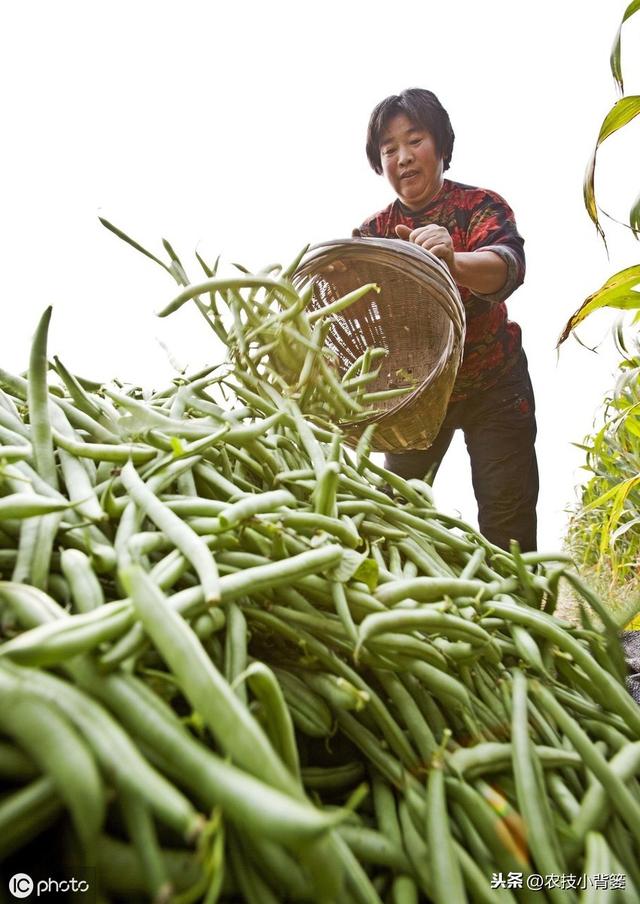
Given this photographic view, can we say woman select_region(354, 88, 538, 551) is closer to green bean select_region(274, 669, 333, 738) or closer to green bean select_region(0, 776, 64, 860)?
A: green bean select_region(274, 669, 333, 738)

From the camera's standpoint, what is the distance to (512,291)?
153 cm

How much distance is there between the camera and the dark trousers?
1.84 meters

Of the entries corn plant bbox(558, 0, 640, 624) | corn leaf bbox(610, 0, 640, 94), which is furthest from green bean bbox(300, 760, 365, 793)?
corn leaf bbox(610, 0, 640, 94)

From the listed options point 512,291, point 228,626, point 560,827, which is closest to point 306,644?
point 228,626

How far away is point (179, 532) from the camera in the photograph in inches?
15.0

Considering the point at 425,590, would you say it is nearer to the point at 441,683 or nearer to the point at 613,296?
the point at 441,683

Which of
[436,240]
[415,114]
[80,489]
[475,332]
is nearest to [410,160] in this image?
[415,114]

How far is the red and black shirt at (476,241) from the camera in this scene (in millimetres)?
1684

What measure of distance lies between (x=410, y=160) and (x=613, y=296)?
1.07 m

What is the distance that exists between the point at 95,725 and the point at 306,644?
158 millimetres

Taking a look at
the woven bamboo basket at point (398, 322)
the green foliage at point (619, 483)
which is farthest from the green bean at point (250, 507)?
the green foliage at point (619, 483)

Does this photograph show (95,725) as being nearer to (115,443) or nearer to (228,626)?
(228,626)

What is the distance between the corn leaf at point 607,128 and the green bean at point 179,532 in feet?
2.14

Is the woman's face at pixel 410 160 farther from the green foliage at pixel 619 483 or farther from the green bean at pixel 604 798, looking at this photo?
the green bean at pixel 604 798
